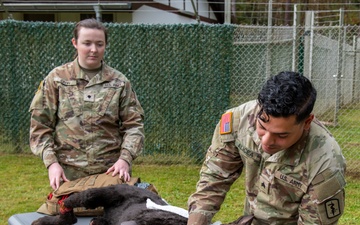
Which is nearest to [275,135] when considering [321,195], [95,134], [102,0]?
[321,195]

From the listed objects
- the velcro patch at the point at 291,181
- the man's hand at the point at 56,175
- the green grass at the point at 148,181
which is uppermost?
the velcro patch at the point at 291,181

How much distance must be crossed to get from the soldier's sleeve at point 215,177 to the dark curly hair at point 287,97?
36 cm

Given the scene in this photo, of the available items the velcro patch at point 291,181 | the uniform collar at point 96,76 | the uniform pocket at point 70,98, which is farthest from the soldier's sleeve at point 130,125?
the velcro patch at point 291,181

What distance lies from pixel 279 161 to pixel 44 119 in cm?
165

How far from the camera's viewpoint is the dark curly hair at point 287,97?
5.52ft

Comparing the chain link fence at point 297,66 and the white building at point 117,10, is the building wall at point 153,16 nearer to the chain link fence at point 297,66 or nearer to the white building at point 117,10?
the white building at point 117,10

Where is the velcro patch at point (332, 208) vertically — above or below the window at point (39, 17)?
below

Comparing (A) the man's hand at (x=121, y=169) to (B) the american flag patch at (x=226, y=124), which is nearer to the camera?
(B) the american flag patch at (x=226, y=124)

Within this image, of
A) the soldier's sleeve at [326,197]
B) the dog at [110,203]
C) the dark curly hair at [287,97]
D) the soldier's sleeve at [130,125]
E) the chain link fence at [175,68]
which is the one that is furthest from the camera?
the chain link fence at [175,68]

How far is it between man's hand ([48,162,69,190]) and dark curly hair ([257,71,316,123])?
64.1 inches

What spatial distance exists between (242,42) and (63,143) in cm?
367

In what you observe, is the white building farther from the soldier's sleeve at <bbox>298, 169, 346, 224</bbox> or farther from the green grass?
the soldier's sleeve at <bbox>298, 169, 346, 224</bbox>

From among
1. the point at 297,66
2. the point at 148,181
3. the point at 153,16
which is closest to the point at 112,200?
the point at 148,181

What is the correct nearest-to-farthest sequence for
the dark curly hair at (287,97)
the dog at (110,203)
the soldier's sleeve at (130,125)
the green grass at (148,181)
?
the dark curly hair at (287,97)
the dog at (110,203)
the soldier's sleeve at (130,125)
the green grass at (148,181)
